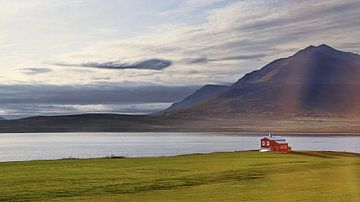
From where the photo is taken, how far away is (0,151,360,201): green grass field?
35.5 meters

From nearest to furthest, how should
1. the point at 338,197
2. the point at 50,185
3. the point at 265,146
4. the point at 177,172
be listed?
the point at 338,197 < the point at 50,185 < the point at 177,172 < the point at 265,146

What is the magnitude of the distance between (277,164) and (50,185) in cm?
2795

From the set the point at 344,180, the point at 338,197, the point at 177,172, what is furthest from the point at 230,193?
the point at 177,172

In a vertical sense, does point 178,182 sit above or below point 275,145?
below

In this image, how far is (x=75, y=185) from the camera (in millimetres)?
42000

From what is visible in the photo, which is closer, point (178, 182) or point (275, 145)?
point (178, 182)

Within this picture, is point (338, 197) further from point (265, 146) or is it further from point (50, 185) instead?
point (265, 146)

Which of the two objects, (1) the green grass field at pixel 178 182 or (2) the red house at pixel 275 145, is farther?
(2) the red house at pixel 275 145

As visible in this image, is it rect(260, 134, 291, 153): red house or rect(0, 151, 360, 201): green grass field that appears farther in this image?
rect(260, 134, 291, 153): red house

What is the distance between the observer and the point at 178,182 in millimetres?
43719

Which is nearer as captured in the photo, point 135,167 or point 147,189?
point 147,189

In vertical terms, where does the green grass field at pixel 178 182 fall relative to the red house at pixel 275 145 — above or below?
below

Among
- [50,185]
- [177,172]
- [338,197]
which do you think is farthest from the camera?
[177,172]

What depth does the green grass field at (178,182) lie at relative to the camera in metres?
35.5
